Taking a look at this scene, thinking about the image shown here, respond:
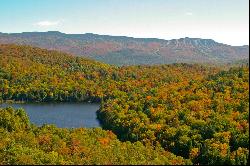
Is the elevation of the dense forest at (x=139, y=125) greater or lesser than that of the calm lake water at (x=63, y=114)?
greater

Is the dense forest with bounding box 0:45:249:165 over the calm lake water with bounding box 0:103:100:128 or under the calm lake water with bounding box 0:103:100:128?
over

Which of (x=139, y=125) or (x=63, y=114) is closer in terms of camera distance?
(x=139, y=125)

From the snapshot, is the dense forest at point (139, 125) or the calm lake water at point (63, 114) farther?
the calm lake water at point (63, 114)

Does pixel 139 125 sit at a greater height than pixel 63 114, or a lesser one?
greater

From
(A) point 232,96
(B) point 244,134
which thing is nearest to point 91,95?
(A) point 232,96
